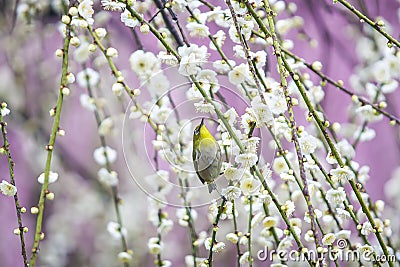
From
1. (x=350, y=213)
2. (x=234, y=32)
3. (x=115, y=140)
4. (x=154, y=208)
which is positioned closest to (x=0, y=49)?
(x=115, y=140)

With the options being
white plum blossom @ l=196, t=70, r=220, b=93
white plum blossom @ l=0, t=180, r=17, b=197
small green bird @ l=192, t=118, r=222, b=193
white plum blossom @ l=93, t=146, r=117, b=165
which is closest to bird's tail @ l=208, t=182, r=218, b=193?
small green bird @ l=192, t=118, r=222, b=193

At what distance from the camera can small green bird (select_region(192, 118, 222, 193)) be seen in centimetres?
60

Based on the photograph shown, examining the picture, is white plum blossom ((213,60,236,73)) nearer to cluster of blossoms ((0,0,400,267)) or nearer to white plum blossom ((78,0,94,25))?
cluster of blossoms ((0,0,400,267))

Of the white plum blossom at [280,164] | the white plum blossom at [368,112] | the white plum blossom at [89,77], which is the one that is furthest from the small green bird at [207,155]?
the white plum blossom at [89,77]

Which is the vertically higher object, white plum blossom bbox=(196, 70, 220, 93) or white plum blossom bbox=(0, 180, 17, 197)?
white plum blossom bbox=(196, 70, 220, 93)

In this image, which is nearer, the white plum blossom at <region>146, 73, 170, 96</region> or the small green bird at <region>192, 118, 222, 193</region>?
the small green bird at <region>192, 118, 222, 193</region>

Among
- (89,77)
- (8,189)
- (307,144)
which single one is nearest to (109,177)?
(89,77)

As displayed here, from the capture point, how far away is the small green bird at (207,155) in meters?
0.60

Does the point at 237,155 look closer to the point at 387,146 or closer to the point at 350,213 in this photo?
the point at 350,213

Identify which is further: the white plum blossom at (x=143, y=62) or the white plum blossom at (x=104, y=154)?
the white plum blossom at (x=104, y=154)

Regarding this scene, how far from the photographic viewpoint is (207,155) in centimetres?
60

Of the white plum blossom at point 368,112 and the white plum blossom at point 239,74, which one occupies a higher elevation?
the white plum blossom at point 368,112

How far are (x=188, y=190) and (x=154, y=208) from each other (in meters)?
0.06

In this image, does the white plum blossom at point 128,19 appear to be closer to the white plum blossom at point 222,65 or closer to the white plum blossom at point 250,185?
the white plum blossom at point 222,65
